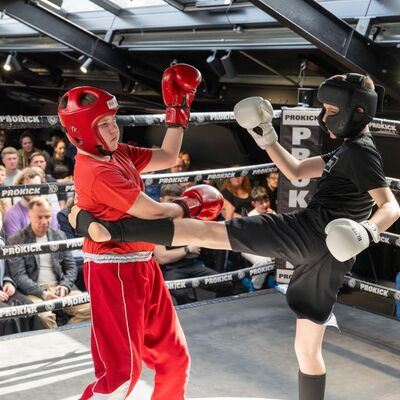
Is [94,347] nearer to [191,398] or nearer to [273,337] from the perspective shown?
[191,398]

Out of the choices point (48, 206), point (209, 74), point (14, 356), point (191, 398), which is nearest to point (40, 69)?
point (209, 74)

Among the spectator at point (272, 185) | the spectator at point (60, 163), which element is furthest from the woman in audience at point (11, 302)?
the spectator at point (60, 163)

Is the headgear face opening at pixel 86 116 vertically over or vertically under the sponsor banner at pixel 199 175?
over

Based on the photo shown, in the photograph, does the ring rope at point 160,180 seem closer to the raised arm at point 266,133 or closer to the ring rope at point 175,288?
the ring rope at point 175,288

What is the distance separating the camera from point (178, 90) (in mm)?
2916

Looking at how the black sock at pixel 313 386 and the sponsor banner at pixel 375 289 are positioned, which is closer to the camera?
the black sock at pixel 313 386

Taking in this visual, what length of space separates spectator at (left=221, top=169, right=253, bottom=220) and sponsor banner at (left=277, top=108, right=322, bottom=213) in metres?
1.29

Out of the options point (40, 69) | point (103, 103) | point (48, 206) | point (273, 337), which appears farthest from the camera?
point (40, 69)

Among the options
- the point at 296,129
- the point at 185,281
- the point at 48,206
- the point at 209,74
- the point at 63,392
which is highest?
the point at 209,74

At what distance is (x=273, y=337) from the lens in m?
3.73

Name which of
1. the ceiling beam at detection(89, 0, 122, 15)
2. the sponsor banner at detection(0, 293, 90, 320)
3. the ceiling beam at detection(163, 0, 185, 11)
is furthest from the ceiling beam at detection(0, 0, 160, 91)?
the sponsor banner at detection(0, 293, 90, 320)

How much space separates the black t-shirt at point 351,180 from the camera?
2.45 meters

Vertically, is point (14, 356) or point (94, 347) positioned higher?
point (94, 347)

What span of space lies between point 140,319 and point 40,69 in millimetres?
7244
